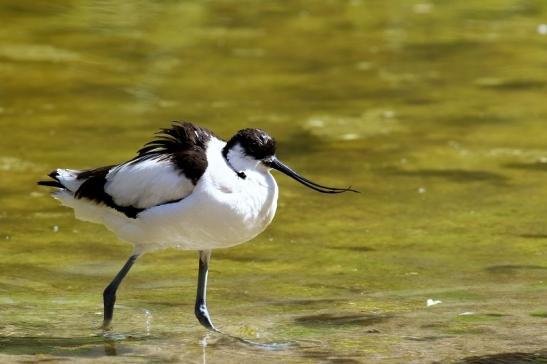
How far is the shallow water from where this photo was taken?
6500 mm

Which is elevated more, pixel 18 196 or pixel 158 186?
pixel 158 186

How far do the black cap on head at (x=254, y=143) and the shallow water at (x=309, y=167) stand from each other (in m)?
0.94

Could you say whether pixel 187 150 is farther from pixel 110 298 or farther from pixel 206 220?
pixel 110 298

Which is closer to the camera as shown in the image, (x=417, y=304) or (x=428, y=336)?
(x=428, y=336)

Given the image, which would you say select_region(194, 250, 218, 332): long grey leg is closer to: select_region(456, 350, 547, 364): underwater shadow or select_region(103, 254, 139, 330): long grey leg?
select_region(103, 254, 139, 330): long grey leg

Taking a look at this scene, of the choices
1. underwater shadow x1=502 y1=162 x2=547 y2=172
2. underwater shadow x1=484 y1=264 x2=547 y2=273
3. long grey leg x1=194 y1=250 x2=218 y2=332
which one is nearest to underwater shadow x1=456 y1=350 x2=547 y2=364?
long grey leg x1=194 y1=250 x2=218 y2=332

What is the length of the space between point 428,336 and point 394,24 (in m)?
10.2

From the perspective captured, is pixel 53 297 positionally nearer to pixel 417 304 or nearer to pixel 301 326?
pixel 301 326

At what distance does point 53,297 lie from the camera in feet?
23.4

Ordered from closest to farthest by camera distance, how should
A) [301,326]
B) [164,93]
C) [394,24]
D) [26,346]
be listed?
[26,346] → [301,326] → [164,93] → [394,24]

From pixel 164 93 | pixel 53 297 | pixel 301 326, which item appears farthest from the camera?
pixel 164 93

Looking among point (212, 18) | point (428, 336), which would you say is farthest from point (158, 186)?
point (212, 18)

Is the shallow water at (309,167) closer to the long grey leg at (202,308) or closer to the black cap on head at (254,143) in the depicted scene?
the long grey leg at (202,308)

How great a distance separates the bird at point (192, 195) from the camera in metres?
6.08
